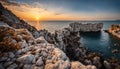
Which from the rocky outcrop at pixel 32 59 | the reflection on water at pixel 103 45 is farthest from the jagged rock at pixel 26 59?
the reflection on water at pixel 103 45

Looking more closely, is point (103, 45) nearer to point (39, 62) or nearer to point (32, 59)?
point (39, 62)

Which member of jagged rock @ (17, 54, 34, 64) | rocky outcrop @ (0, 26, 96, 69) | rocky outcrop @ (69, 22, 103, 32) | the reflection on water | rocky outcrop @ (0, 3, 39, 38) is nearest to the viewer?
rocky outcrop @ (0, 26, 96, 69)

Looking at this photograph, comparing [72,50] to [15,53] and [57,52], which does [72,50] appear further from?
[15,53]

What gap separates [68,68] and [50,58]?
3.77 meters

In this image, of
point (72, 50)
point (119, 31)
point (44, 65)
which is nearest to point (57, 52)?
point (44, 65)

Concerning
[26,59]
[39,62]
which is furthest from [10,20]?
[39,62]

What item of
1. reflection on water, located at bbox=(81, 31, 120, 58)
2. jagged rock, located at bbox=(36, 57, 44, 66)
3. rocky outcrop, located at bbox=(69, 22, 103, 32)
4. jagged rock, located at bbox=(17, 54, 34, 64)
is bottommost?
reflection on water, located at bbox=(81, 31, 120, 58)

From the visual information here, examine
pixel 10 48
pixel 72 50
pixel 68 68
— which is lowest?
pixel 72 50

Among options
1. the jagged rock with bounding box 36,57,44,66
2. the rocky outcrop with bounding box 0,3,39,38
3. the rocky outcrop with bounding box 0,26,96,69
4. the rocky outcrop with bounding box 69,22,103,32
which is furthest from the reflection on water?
the rocky outcrop with bounding box 69,22,103,32

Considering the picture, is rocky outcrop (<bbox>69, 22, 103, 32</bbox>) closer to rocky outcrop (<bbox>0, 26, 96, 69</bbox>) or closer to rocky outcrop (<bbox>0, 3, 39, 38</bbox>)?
rocky outcrop (<bbox>0, 3, 39, 38</bbox>)

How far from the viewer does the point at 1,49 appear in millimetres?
18641

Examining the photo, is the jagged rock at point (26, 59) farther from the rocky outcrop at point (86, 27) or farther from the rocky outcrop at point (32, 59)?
the rocky outcrop at point (86, 27)

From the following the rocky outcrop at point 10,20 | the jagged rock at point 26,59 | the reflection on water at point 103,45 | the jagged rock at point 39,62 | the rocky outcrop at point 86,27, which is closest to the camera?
the jagged rock at point 26,59

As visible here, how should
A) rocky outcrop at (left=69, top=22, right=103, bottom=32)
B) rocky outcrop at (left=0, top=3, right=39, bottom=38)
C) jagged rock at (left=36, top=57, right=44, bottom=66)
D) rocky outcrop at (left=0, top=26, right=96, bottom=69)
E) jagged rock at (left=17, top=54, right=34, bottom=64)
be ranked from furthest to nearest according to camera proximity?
rocky outcrop at (left=69, top=22, right=103, bottom=32), rocky outcrop at (left=0, top=3, right=39, bottom=38), jagged rock at (left=36, top=57, right=44, bottom=66), jagged rock at (left=17, top=54, right=34, bottom=64), rocky outcrop at (left=0, top=26, right=96, bottom=69)
